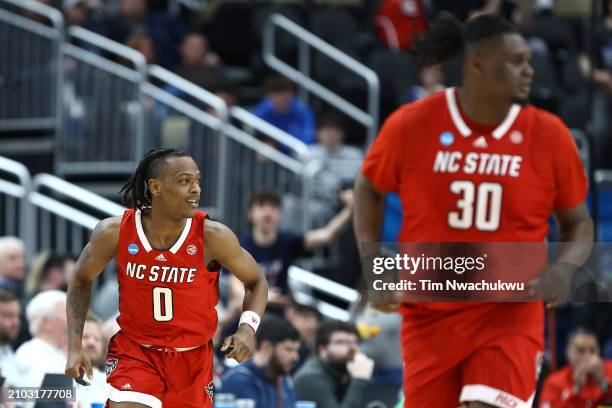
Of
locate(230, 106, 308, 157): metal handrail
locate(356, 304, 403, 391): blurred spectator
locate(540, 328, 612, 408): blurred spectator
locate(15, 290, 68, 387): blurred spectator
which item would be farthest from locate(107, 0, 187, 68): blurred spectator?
locate(15, 290, 68, 387): blurred spectator

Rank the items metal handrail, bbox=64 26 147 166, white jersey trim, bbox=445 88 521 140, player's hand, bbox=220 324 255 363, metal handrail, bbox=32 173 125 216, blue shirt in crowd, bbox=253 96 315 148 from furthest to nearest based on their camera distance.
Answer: blue shirt in crowd, bbox=253 96 315 148, metal handrail, bbox=64 26 147 166, metal handrail, bbox=32 173 125 216, white jersey trim, bbox=445 88 521 140, player's hand, bbox=220 324 255 363

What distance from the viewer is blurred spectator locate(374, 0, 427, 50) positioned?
15.9 metres

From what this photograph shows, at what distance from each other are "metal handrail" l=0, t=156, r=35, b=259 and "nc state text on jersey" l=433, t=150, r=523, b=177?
17.7 feet

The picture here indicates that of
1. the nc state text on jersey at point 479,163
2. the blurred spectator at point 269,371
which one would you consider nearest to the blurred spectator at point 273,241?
the blurred spectator at point 269,371

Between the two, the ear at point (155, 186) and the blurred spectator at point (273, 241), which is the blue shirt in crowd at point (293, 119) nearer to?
the blurred spectator at point (273, 241)

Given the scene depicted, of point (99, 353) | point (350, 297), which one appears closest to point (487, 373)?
point (99, 353)

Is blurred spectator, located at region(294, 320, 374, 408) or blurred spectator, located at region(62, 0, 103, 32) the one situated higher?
blurred spectator, located at region(62, 0, 103, 32)

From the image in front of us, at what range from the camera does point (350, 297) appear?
39.2ft

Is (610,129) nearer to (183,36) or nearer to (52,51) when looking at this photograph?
(183,36)

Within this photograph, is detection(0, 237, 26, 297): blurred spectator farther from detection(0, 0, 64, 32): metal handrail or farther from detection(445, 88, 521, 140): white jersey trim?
detection(445, 88, 521, 140): white jersey trim

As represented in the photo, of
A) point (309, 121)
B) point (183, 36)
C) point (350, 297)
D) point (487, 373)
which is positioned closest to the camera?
point (487, 373)

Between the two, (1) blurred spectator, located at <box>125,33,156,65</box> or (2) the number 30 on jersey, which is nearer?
(2) the number 30 on jersey

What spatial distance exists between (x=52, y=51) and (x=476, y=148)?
277 inches

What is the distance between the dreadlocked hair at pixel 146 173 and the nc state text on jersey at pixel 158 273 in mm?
304
